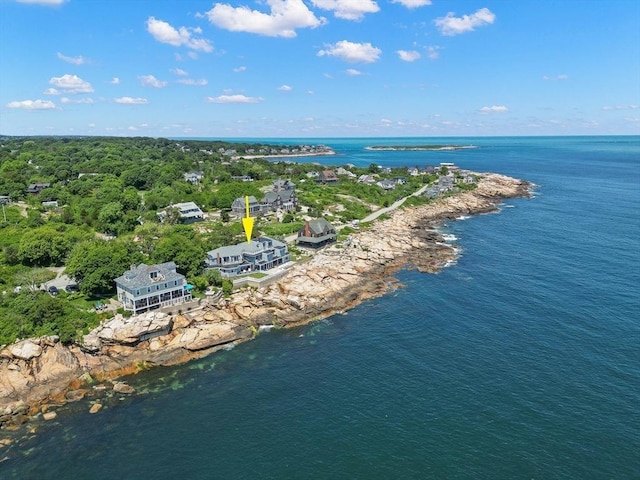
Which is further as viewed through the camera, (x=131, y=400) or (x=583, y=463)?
(x=131, y=400)

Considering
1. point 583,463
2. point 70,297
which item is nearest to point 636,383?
point 583,463

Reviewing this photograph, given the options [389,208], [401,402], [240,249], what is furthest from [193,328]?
[389,208]

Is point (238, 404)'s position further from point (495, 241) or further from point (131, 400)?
point (495, 241)

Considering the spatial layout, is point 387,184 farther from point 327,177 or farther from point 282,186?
point 282,186

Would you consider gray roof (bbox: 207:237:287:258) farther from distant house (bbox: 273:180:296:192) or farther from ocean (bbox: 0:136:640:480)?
distant house (bbox: 273:180:296:192)

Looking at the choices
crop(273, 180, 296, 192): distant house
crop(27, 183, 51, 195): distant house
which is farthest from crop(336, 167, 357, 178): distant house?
crop(27, 183, 51, 195): distant house

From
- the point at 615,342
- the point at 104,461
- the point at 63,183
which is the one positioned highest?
the point at 63,183

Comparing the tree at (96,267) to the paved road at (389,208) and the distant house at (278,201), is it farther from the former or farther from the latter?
the paved road at (389,208)
